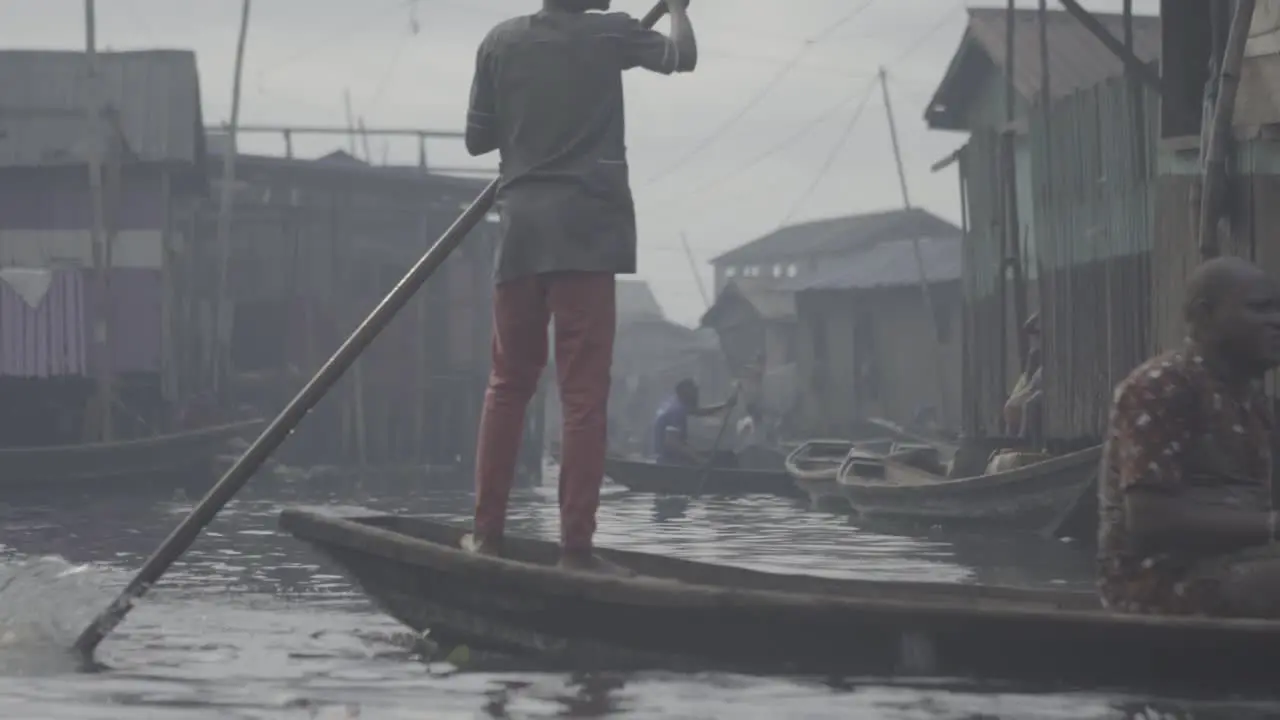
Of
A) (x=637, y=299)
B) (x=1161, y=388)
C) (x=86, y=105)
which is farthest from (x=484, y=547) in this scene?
(x=637, y=299)

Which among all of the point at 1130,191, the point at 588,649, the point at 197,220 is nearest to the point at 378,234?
the point at 197,220

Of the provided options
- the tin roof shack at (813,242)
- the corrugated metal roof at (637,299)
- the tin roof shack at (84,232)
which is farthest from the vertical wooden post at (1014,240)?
the corrugated metal roof at (637,299)

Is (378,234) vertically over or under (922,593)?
over

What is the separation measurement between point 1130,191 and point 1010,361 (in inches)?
268

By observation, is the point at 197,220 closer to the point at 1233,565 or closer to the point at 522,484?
the point at 522,484

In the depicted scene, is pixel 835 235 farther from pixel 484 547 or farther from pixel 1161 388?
pixel 1161 388

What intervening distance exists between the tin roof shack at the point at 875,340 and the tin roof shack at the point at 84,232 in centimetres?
1408

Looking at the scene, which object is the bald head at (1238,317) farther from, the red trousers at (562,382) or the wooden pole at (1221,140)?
the wooden pole at (1221,140)

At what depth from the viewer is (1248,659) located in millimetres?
4988

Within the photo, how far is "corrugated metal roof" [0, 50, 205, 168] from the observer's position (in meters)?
28.1

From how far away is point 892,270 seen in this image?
40438 millimetres

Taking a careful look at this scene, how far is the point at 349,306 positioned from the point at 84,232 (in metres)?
5.01

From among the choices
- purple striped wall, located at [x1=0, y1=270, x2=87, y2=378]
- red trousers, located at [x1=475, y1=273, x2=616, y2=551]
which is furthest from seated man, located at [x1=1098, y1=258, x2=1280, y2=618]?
purple striped wall, located at [x1=0, y1=270, x2=87, y2=378]

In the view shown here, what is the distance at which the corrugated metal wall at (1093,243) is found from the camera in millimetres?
13531
